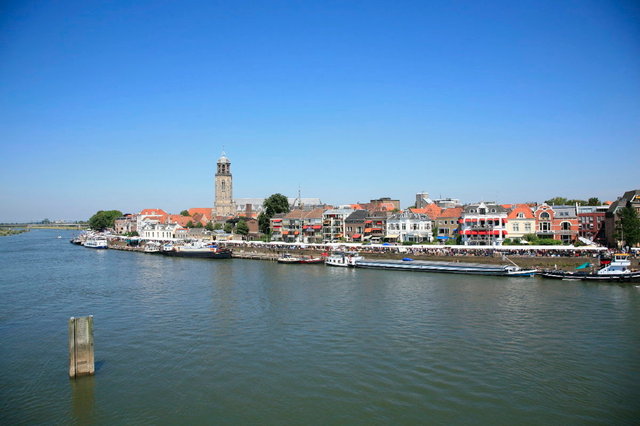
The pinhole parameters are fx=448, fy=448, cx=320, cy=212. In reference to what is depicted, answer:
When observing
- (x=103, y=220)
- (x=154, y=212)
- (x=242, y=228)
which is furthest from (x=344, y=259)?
(x=103, y=220)

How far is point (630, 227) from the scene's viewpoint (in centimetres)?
4978

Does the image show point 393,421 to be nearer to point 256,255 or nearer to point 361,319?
point 361,319

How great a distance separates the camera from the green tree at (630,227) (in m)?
49.8

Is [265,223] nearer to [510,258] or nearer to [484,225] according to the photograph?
[484,225]

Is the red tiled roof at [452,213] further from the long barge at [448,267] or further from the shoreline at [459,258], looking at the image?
the long barge at [448,267]

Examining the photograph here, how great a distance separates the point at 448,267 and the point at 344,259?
527 inches

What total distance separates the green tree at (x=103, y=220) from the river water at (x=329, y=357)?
125 metres

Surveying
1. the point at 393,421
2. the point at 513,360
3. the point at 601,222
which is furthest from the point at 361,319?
the point at 601,222

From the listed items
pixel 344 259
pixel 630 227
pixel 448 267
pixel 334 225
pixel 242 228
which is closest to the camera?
pixel 448 267

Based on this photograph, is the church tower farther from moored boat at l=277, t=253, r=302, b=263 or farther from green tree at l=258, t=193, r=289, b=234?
moored boat at l=277, t=253, r=302, b=263

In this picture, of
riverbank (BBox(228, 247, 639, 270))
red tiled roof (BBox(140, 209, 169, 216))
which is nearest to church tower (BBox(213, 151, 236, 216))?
red tiled roof (BBox(140, 209, 169, 216))

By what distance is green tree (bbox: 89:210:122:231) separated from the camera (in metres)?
152

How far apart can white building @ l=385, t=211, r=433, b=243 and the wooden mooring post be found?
56.6m

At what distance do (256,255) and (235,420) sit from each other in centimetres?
5534
